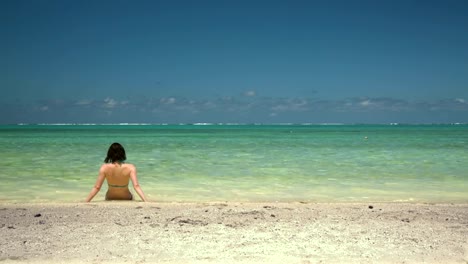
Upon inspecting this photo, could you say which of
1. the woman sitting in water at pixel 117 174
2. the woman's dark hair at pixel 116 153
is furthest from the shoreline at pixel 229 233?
the woman's dark hair at pixel 116 153

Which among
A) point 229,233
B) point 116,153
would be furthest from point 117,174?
point 229,233

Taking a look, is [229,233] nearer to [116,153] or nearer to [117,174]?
[116,153]

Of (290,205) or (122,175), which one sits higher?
(122,175)

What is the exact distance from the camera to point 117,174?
8828 millimetres

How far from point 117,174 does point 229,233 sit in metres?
3.33

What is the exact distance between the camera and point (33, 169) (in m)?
17.4

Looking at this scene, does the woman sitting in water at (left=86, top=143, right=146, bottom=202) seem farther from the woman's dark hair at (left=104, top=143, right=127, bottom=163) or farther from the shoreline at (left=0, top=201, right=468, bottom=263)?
the shoreline at (left=0, top=201, right=468, bottom=263)

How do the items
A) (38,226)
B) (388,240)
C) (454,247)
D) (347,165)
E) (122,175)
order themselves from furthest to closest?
(347,165), (122,175), (38,226), (388,240), (454,247)

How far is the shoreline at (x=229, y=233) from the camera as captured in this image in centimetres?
519

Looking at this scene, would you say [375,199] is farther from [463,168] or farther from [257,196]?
[463,168]

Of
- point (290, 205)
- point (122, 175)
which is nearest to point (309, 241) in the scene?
point (290, 205)

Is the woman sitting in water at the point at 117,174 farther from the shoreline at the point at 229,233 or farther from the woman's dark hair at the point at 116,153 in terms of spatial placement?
the shoreline at the point at 229,233

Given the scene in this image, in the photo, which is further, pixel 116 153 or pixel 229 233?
pixel 116 153

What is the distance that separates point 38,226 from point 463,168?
16294 millimetres
